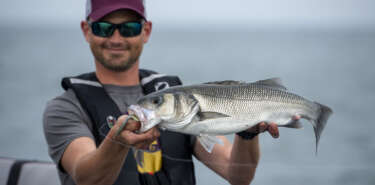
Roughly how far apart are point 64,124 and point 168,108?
105 cm

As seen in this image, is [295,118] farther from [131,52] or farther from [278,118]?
[131,52]

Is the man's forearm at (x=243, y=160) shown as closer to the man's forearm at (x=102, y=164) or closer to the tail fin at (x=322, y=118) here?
the tail fin at (x=322, y=118)

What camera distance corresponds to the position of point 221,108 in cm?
257

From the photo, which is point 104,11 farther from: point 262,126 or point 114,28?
point 262,126

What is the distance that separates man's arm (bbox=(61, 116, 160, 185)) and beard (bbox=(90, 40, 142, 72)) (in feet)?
2.62

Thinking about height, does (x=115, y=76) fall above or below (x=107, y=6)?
below

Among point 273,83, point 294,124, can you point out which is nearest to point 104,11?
point 273,83

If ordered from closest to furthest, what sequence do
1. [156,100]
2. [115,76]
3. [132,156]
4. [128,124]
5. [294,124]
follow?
1. [128,124]
2. [156,100]
3. [294,124]
4. [132,156]
5. [115,76]

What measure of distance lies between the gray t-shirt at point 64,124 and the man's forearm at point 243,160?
105cm

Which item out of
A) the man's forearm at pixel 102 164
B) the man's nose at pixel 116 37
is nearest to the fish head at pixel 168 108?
the man's forearm at pixel 102 164

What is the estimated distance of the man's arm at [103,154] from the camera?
7.16 feet

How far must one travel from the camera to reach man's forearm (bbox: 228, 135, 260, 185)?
3.07 m

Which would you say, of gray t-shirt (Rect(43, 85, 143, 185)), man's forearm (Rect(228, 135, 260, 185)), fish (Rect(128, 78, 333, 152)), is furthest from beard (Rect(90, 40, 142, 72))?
man's forearm (Rect(228, 135, 260, 185))

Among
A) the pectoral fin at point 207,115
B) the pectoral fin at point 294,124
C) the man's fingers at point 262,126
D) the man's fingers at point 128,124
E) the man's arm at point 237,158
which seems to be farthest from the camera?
the man's arm at point 237,158
